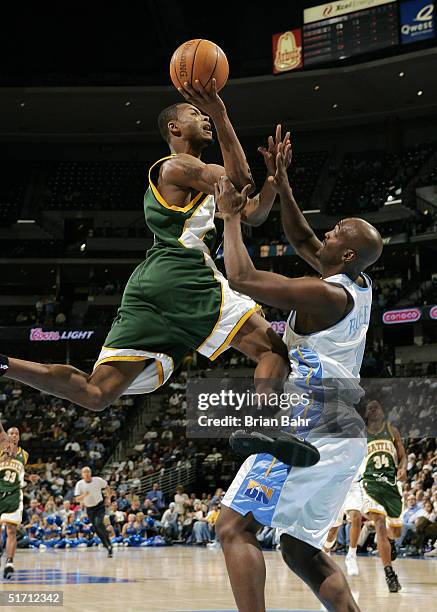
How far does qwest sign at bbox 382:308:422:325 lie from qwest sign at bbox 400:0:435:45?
7.10m

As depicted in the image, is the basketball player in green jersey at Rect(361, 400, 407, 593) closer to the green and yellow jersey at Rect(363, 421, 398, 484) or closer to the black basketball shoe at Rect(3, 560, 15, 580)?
the green and yellow jersey at Rect(363, 421, 398, 484)

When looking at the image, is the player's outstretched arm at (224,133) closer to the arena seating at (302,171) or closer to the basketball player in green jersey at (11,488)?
the basketball player in green jersey at (11,488)

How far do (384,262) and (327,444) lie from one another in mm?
24437

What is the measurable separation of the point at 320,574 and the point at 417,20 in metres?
21.0

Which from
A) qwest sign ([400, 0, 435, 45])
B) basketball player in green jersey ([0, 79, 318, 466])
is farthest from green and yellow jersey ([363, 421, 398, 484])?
qwest sign ([400, 0, 435, 45])

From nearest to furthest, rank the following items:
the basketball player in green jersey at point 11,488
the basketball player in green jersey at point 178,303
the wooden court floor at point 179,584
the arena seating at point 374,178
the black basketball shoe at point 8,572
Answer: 1. the basketball player in green jersey at point 178,303
2. the wooden court floor at point 179,584
3. the black basketball shoe at point 8,572
4. the basketball player in green jersey at point 11,488
5. the arena seating at point 374,178

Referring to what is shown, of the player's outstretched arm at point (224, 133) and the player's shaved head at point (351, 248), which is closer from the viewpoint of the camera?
the player's shaved head at point (351, 248)

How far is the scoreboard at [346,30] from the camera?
75.2 ft

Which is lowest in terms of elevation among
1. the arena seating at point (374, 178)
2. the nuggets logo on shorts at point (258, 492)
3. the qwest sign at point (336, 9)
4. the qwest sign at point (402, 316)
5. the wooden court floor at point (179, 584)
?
the wooden court floor at point (179, 584)

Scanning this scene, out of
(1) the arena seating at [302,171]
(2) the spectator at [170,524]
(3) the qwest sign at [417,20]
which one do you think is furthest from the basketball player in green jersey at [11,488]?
(1) the arena seating at [302,171]

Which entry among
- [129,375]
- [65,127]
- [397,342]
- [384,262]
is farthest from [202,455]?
[129,375]

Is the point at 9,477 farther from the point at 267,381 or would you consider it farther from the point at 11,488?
the point at 267,381

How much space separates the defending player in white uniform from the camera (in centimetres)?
385

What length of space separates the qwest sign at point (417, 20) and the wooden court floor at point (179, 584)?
1435cm
